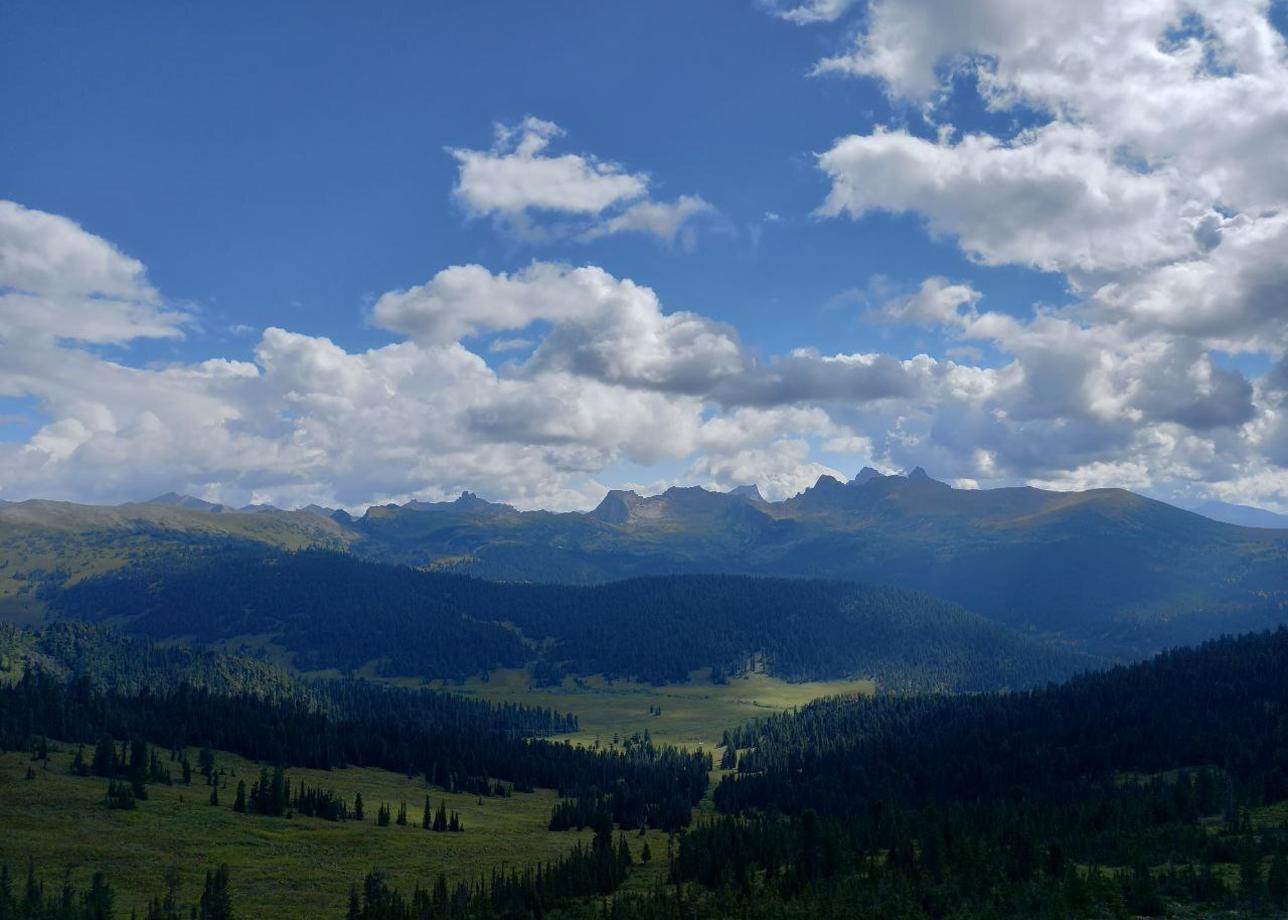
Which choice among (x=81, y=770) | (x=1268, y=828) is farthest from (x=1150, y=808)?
(x=81, y=770)

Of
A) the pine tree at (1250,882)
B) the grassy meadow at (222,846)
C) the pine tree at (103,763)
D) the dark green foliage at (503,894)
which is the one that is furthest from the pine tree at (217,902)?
the pine tree at (1250,882)

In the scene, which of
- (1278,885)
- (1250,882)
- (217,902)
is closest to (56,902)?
(217,902)

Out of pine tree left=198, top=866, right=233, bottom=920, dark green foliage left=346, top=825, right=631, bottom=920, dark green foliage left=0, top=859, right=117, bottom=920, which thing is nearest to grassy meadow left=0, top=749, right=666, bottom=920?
pine tree left=198, top=866, right=233, bottom=920

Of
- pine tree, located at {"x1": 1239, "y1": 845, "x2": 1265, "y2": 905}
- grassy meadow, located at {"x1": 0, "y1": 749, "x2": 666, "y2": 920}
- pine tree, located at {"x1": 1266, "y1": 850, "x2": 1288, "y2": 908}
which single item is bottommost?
grassy meadow, located at {"x1": 0, "y1": 749, "x2": 666, "y2": 920}

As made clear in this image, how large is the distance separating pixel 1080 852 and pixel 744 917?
5169cm

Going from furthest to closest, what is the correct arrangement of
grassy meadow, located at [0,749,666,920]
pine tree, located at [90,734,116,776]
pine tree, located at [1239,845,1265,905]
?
1. pine tree, located at [90,734,116,776]
2. grassy meadow, located at [0,749,666,920]
3. pine tree, located at [1239,845,1265,905]

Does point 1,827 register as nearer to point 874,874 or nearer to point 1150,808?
point 874,874

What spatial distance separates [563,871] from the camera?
137625 mm

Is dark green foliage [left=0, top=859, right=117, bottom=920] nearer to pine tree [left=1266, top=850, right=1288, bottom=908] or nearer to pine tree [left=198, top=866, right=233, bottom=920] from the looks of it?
pine tree [left=198, top=866, right=233, bottom=920]

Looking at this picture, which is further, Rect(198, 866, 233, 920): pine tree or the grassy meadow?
the grassy meadow

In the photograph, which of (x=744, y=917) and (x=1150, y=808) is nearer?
(x=744, y=917)

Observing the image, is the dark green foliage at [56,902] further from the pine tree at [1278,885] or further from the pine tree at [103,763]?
the pine tree at [1278,885]

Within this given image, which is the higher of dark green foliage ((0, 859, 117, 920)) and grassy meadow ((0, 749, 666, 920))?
dark green foliage ((0, 859, 117, 920))

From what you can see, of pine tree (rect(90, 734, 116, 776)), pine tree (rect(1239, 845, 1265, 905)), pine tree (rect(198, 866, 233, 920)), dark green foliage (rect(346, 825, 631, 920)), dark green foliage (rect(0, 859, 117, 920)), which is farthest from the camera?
pine tree (rect(90, 734, 116, 776))
